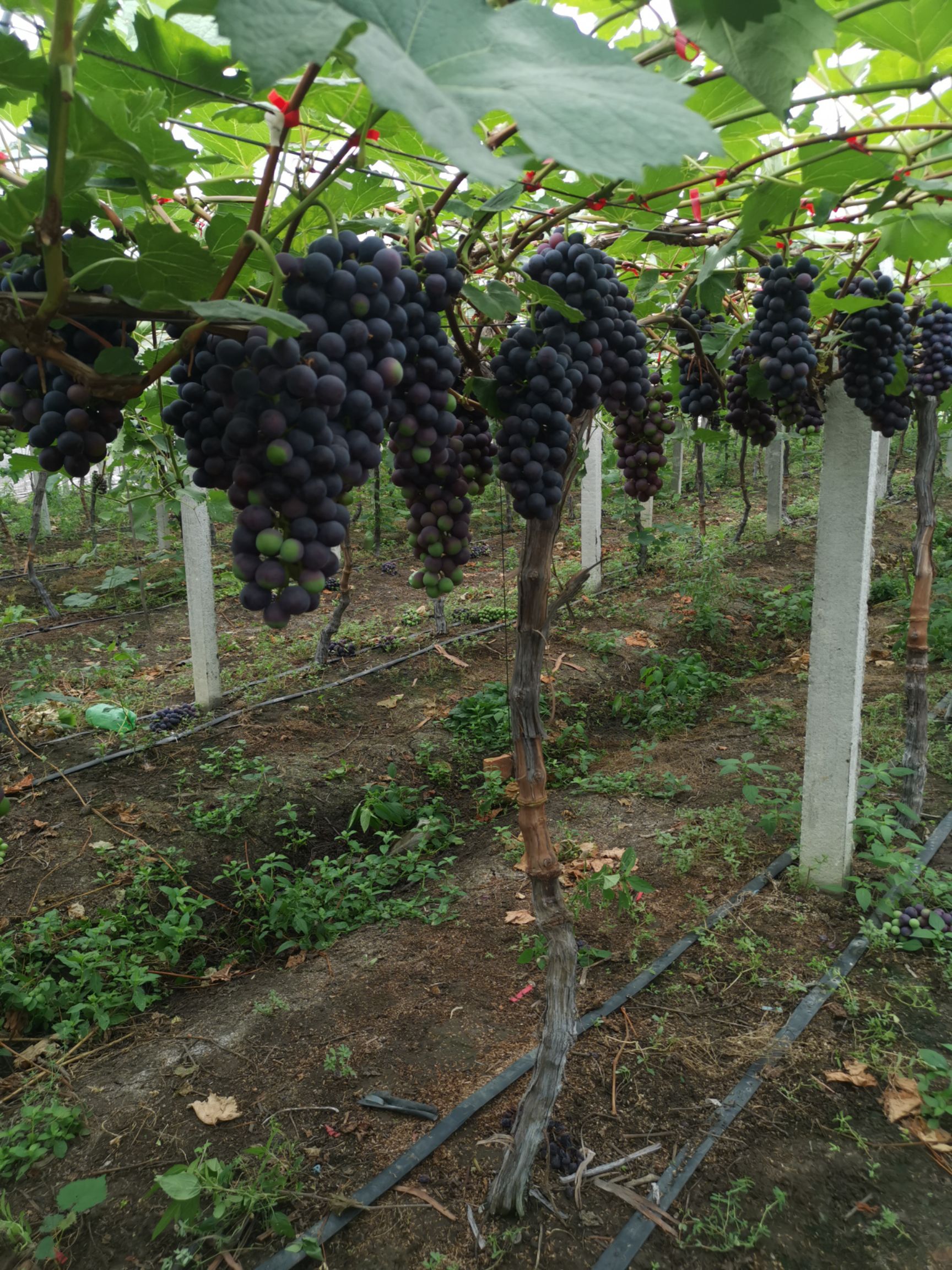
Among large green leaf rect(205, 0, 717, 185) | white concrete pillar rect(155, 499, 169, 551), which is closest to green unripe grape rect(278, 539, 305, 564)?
large green leaf rect(205, 0, 717, 185)

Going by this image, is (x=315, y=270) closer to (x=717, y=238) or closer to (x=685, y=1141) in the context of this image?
(x=717, y=238)

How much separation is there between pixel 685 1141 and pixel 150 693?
4.94 metres

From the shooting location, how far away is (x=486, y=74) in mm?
479

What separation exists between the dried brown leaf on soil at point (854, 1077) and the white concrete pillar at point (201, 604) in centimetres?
437

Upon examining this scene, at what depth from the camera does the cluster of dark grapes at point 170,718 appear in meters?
5.36

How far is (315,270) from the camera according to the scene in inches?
32.7

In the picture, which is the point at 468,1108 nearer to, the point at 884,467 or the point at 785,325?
the point at 785,325

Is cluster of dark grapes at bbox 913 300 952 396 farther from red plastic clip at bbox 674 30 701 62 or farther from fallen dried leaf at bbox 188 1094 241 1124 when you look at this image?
fallen dried leaf at bbox 188 1094 241 1124

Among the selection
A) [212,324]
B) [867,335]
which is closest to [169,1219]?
[212,324]

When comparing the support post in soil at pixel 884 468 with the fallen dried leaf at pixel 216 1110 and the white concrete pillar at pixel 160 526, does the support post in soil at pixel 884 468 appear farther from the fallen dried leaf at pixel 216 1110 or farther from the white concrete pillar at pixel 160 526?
the white concrete pillar at pixel 160 526

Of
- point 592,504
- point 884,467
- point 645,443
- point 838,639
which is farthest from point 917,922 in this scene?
point 884,467

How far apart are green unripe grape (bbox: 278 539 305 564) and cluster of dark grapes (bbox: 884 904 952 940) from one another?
3.28 meters

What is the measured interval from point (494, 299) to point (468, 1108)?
7.92 feet

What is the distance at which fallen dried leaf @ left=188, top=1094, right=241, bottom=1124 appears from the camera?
2.64 m
